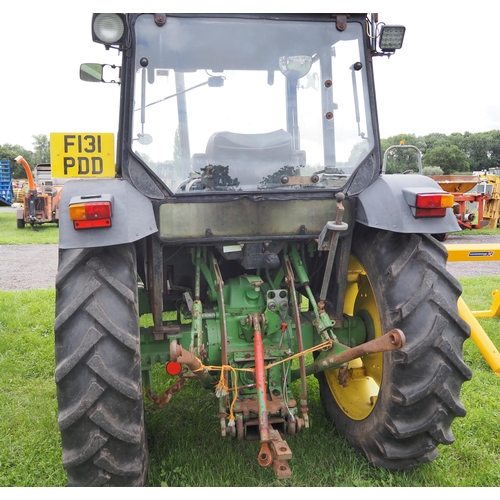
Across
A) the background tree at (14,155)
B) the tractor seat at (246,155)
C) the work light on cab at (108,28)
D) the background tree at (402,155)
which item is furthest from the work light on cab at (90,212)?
the background tree at (14,155)

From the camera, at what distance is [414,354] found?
2521mm

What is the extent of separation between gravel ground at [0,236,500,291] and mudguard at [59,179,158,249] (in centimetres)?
575

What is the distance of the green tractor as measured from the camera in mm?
2348

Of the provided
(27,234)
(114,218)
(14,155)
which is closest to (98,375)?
(114,218)

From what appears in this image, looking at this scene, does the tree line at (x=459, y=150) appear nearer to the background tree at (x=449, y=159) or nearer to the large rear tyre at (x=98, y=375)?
the background tree at (x=449, y=159)

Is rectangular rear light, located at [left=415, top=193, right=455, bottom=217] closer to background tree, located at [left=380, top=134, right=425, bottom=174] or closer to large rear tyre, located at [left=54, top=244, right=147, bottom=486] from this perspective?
large rear tyre, located at [left=54, top=244, right=147, bottom=486]

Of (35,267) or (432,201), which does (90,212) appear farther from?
(35,267)

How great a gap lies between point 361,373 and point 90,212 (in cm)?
201

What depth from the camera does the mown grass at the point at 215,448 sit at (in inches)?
110

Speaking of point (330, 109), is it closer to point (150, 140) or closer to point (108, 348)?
point (150, 140)

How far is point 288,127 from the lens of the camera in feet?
9.75

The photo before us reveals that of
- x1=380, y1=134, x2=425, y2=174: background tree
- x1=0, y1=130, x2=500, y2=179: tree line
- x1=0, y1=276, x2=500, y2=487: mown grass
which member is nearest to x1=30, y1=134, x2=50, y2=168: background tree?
x1=0, y1=130, x2=500, y2=179: tree line

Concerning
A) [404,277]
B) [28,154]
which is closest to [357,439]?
[404,277]

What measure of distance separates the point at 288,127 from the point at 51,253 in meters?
10.0
